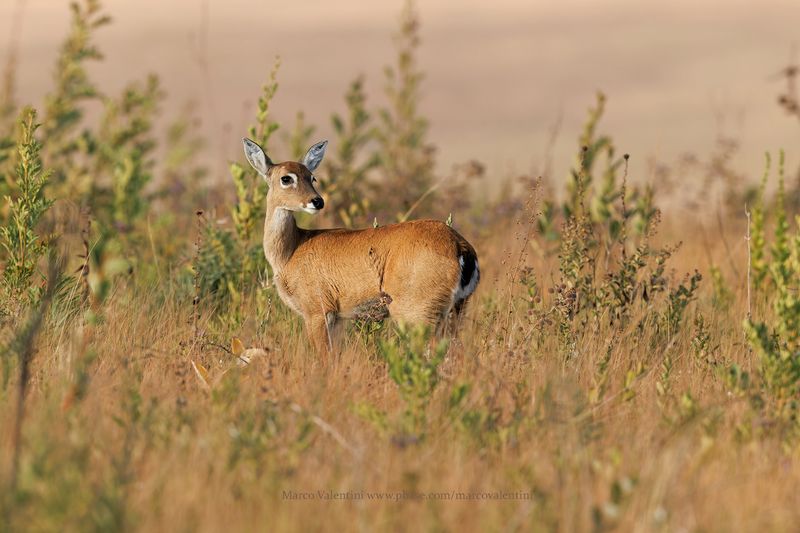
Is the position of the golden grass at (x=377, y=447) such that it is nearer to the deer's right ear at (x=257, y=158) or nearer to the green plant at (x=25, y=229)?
the green plant at (x=25, y=229)

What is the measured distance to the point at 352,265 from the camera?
790 cm

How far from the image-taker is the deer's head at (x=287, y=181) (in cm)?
836

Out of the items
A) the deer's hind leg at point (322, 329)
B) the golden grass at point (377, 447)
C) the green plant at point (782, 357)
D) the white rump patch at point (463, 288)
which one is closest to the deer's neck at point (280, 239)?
the deer's hind leg at point (322, 329)

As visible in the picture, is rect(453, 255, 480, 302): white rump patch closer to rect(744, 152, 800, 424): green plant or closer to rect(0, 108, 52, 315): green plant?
rect(744, 152, 800, 424): green plant

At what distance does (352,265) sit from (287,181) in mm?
1036

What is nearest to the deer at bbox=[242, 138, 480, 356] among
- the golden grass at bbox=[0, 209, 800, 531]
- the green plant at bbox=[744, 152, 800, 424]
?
the golden grass at bbox=[0, 209, 800, 531]

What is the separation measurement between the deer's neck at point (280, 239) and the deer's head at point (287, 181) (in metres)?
0.08

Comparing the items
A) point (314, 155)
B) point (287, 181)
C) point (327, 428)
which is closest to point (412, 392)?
point (327, 428)

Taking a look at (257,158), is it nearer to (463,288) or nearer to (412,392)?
(463,288)

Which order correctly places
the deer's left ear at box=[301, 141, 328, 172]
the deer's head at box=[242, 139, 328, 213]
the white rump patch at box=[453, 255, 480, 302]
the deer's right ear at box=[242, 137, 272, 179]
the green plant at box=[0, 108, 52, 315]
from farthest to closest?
the deer's left ear at box=[301, 141, 328, 172] → the deer's right ear at box=[242, 137, 272, 179] → the deer's head at box=[242, 139, 328, 213] → the green plant at box=[0, 108, 52, 315] → the white rump patch at box=[453, 255, 480, 302]

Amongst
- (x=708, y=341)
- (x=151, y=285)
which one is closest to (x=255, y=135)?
(x=151, y=285)

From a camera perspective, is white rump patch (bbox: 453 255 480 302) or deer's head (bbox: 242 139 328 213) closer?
white rump patch (bbox: 453 255 480 302)

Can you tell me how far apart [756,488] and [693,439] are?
75cm

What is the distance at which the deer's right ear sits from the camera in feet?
28.9
